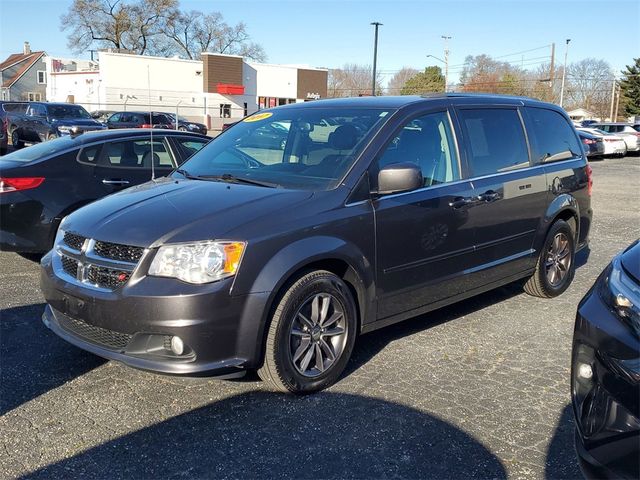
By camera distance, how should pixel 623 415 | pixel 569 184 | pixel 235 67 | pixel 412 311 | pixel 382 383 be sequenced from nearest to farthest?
1. pixel 623 415
2. pixel 382 383
3. pixel 412 311
4. pixel 569 184
5. pixel 235 67

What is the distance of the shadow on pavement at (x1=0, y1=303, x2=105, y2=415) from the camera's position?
12.1 ft

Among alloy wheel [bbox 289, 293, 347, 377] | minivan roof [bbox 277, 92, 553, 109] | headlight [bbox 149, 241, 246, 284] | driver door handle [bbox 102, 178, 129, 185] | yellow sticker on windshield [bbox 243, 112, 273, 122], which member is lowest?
alloy wheel [bbox 289, 293, 347, 377]

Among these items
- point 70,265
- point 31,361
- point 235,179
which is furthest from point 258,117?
point 31,361

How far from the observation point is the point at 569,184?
19.3 ft

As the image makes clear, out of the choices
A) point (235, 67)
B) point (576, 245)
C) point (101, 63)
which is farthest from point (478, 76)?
point (576, 245)

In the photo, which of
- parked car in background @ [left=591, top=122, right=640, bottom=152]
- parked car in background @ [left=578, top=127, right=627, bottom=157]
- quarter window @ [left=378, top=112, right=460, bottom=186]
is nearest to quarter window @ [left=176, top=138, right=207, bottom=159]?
quarter window @ [left=378, top=112, right=460, bottom=186]

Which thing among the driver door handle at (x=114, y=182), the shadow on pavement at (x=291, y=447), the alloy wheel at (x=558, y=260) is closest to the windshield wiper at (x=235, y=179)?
the shadow on pavement at (x=291, y=447)

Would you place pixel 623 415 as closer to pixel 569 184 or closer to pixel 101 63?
pixel 569 184

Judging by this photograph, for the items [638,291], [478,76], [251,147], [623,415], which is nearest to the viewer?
[623,415]

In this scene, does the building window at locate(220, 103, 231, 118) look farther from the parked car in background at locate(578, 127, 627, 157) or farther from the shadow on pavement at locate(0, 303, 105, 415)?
the shadow on pavement at locate(0, 303, 105, 415)

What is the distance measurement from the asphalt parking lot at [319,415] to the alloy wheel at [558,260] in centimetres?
111

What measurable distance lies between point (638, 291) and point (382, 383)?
1.81 m

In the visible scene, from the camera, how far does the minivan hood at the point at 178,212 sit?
3371 mm

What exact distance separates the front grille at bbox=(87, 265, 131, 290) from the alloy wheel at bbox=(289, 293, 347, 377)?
102 cm
